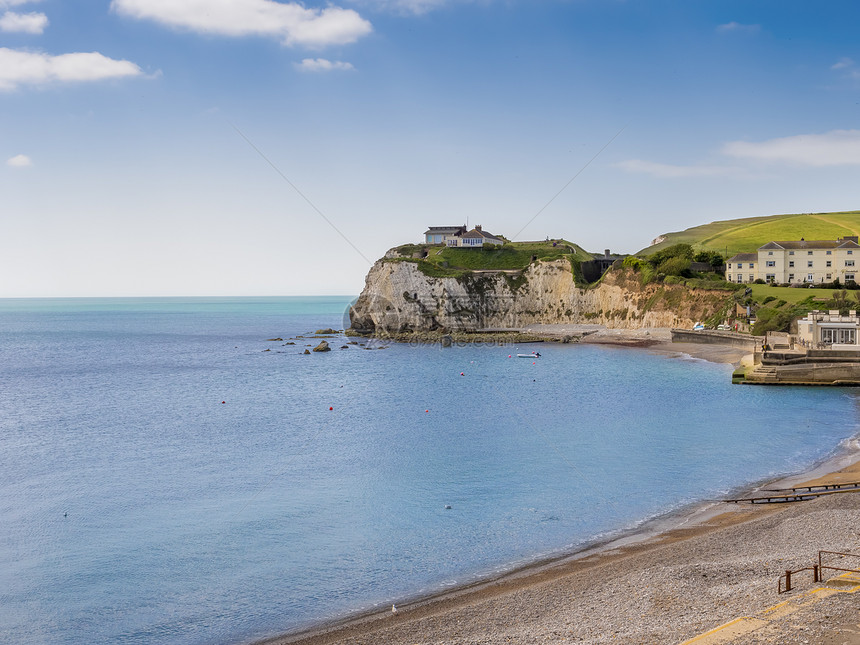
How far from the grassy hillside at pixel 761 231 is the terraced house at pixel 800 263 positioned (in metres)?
31.2

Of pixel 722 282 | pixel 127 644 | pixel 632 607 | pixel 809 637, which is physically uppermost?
pixel 722 282

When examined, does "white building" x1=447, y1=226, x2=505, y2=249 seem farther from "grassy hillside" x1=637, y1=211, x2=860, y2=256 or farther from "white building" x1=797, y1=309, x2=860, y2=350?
"white building" x1=797, y1=309, x2=860, y2=350

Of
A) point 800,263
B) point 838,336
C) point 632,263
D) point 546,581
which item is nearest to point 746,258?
point 800,263

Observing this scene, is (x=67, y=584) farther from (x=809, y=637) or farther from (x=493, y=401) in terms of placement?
(x=493, y=401)

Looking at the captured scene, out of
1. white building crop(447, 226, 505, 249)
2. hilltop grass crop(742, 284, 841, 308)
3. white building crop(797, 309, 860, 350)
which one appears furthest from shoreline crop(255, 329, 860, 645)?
white building crop(447, 226, 505, 249)

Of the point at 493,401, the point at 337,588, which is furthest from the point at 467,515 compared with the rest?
the point at 493,401

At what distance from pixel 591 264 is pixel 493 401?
215 feet

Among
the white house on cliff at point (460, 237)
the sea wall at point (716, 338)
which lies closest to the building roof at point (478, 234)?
the white house on cliff at point (460, 237)

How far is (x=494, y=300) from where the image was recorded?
109250mm

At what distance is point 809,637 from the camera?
42.5 feet

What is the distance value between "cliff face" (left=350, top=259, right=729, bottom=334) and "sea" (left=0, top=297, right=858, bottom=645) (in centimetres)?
3690

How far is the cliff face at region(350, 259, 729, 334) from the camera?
103750mm

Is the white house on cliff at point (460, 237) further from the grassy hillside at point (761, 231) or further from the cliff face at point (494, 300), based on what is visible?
the grassy hillside at point (761, 231)

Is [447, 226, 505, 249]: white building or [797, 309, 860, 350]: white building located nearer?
[797, 309, 860, 350]: white building
